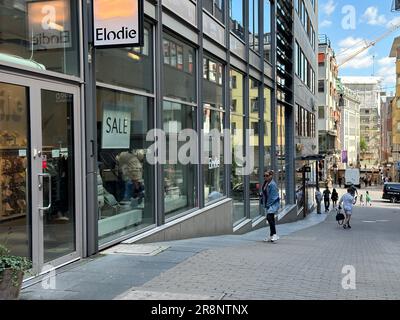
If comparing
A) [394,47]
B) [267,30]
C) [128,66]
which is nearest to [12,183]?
[128,66]

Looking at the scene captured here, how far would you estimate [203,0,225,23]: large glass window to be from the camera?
1307 centimetres

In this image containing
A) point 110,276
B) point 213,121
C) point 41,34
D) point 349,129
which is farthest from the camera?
point 349,129

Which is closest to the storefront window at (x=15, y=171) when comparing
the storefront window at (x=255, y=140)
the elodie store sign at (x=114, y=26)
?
the elodie store sign at (x=114, y=26)

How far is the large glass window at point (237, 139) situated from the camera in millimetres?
15586

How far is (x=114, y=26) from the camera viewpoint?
23.7 ft

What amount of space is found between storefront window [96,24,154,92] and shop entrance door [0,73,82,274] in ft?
3.46

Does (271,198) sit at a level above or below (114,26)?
below

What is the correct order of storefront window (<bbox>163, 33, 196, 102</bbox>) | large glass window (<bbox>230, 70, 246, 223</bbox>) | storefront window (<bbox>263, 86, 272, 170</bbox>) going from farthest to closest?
storefront window (<bbox>263, 86, 272, 170</bbox>)
large glass window (<bbox>230, 70, 246, 223</bbox>)
storefront window (<bbox>163, 33, 196, 102</bbox>)

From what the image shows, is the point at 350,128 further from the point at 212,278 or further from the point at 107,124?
the point at 212,278

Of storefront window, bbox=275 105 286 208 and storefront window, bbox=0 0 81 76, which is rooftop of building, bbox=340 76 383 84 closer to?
storefront window, bbox=275 105 286 208

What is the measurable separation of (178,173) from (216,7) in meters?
5.21

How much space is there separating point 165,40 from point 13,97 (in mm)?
4823

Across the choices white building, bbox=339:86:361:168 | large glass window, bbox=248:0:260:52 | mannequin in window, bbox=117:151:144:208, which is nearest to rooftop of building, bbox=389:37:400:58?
white building, bbox=339:86:361:168

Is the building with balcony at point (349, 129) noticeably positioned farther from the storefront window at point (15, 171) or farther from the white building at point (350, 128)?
the storefront window at point (15, 171)
